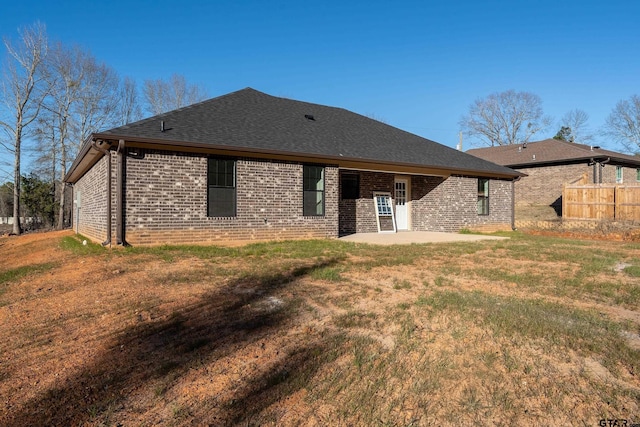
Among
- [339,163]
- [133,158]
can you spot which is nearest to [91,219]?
[133,158]

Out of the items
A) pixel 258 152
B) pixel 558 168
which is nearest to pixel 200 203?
pixel 258 152

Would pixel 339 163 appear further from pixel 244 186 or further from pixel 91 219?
pixel 91 219

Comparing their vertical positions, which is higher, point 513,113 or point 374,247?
point 513,113

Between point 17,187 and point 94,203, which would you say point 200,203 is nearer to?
point 94,203

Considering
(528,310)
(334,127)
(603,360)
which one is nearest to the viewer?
(603,360)

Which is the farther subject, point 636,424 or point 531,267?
point 531,267

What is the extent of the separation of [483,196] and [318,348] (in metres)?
15.5

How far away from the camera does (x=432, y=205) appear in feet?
53.5

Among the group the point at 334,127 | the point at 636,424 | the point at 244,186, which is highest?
the point at 334,127

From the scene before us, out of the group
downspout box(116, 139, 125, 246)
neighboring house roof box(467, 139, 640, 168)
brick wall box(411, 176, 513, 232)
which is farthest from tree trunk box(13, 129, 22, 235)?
neighboring house roof box(467, 139, 640, 168)

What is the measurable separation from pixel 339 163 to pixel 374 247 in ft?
11.9

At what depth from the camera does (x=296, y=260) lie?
8.05 m

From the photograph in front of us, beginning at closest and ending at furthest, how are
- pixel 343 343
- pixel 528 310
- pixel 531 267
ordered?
pixel 343 343 < pixel 528 310 < pixel 531 267

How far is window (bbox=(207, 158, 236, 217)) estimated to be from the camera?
10609mm
